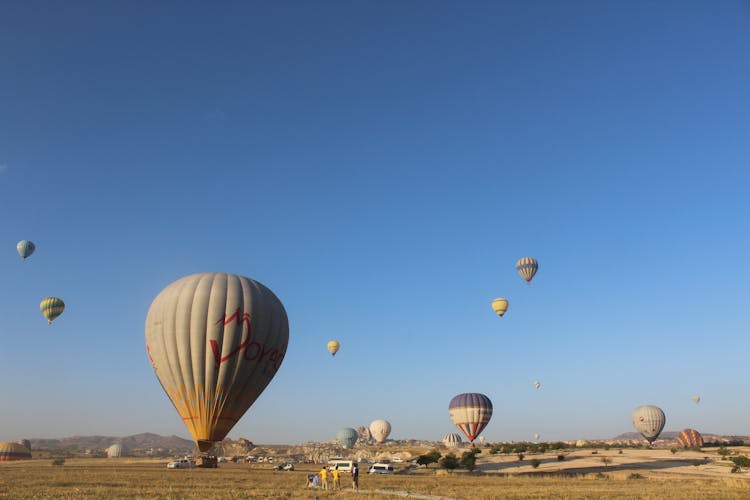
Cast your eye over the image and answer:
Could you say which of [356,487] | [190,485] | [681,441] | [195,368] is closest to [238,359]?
[195,368]

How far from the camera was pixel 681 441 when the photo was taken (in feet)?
399

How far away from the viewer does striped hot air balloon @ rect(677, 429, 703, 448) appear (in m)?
117

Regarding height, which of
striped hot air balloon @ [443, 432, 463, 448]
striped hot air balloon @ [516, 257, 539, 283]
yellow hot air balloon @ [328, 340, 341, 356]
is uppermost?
striped hot air balloon @ [516, 257, 539, 283]

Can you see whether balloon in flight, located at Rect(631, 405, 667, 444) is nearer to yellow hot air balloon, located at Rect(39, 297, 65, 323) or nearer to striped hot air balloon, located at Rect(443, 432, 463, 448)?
striped hot air balloon, located at Rect(443, 432, 463, 448)

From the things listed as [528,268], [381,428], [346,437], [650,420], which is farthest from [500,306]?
[381,428]

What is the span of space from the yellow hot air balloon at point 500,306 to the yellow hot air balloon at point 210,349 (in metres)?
49.4

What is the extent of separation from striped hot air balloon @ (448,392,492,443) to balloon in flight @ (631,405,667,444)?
50371 millimetres

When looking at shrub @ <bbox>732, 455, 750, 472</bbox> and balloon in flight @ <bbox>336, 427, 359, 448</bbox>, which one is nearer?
shrub @ <bbox>732, 455, 750, 472</bbox>

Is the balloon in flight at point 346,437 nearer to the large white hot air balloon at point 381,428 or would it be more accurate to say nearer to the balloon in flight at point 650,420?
the large white hot air balloon at point 381,428

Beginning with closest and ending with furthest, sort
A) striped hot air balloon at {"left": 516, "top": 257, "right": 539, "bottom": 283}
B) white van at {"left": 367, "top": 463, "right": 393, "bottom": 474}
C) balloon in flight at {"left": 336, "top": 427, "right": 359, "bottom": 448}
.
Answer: white van at {"left": 367, "top": 463, "right": 393, "bottom": 474}, striped hot air balloon at {"left": 516, "top": 257, "right": 539, "bottom": 283}, balloon in flight at {"left": 336, "top": 427, "right": 359, "bottom": 448}

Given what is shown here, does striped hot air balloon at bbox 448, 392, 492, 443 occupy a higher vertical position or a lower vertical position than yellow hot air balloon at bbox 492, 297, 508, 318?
lower

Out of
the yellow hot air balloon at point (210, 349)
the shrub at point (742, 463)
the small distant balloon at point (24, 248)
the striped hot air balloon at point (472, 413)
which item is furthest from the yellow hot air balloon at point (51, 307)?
the shrub at point (742, 463)

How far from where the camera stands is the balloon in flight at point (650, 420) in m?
118

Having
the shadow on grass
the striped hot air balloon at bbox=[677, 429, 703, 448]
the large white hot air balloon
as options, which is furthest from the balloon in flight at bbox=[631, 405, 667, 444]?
the large white hot air balloon
